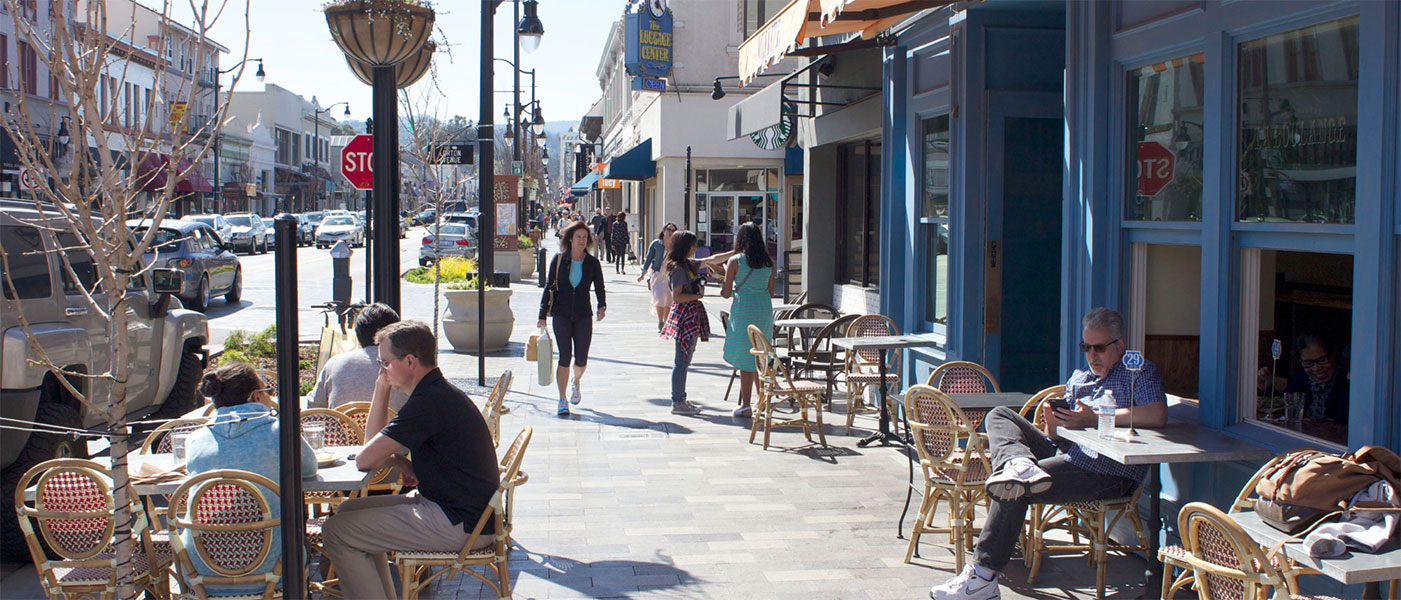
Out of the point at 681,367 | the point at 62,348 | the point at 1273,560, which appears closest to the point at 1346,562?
the point at 1273,560

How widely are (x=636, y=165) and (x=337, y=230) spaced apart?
62.6ft

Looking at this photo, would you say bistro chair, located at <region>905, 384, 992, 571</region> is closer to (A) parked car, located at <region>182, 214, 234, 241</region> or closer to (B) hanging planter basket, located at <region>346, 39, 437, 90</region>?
(B) hanging planter basket, located at <region>346, 39, 437, 90</region>

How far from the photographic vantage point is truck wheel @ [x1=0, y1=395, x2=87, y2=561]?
5539 mm

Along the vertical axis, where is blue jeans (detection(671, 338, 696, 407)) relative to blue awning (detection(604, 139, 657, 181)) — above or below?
below

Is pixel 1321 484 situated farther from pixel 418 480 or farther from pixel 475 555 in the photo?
pixel 418 480

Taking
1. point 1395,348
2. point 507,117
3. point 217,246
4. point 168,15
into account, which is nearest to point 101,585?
point 168,15

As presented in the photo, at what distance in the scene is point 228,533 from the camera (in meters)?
4.04

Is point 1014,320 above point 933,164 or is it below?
below

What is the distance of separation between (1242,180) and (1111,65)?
1367 millimetres

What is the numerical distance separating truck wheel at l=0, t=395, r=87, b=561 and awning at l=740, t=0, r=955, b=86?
475 cm

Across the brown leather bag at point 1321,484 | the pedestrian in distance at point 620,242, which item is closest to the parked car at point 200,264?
the pedestrian in distance at point 620,242

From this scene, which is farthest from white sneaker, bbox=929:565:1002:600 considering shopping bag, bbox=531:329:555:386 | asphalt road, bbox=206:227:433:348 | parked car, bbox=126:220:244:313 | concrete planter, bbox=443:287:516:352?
parked car, bbox=126:220:244:313

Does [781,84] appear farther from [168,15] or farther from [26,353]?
[168,15]

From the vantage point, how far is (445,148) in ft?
45.7
